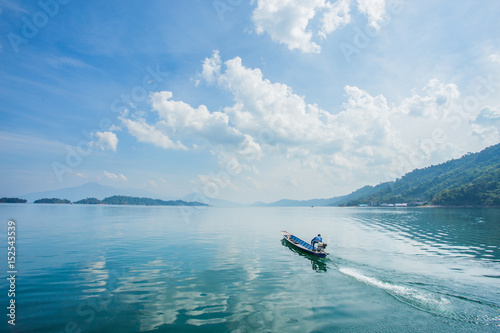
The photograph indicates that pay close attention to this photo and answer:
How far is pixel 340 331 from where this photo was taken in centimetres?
1160

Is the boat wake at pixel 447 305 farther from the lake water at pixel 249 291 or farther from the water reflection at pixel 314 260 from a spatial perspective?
the water reflection at pixel 314 260

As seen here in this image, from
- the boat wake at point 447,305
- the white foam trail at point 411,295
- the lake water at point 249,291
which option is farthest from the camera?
the white foam trail at point 411,295

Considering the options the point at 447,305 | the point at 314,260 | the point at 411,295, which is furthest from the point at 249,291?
the point at 314,260

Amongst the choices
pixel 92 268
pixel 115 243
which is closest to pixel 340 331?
pixel 92 268

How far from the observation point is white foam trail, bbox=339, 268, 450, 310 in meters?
14.8

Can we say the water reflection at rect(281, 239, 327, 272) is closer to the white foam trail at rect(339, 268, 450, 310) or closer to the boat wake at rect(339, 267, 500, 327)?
the white foam trail at rect(339, 268, 450, 310)

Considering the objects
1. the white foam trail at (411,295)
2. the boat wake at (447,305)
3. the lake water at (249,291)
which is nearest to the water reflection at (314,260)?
the lake water at (249,291)

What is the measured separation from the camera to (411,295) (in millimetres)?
16141

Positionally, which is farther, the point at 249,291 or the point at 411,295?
the point at 249,291

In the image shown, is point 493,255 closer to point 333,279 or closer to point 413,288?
point 413,288

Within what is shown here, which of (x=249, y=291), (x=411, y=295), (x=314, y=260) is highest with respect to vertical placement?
(x=249, y=291)

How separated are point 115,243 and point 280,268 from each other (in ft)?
82.1

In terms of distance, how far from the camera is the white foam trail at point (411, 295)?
581 inches

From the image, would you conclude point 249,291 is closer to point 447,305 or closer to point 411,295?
point 411,295
